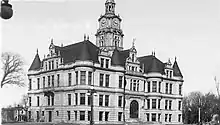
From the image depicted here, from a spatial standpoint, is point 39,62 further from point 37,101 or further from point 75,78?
point 75,78

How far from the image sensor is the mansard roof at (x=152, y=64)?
32972mm

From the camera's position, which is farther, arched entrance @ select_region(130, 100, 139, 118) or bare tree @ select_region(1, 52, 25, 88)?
arched entrance @ select_region(130, 100, 139, 118)

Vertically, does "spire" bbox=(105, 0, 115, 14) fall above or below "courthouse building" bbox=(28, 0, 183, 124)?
above

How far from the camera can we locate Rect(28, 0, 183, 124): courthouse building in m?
26.8

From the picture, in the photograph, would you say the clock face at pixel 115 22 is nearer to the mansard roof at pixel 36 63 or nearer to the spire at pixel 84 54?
the mansard roof at pixel 36 63

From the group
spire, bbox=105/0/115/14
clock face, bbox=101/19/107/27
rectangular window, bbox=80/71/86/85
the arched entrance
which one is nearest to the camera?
rectangular window, bbox=80/71/86/85

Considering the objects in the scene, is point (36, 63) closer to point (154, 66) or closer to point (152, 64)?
point (152, 64)

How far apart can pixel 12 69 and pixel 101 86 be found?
Result: 7670 mm

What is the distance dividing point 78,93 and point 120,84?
460cm

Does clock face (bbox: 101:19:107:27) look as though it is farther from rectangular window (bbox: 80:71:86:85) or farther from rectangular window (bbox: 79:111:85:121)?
rectangular window (bbox: 79:111:85:121)

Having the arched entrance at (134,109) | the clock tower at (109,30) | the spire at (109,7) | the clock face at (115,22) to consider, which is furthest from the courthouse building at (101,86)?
the spire at (109,7)

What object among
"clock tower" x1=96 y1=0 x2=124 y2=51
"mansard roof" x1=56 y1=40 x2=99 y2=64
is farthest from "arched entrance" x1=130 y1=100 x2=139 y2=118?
"clock tower" x1=96 y1=0 x2=124 y2=51

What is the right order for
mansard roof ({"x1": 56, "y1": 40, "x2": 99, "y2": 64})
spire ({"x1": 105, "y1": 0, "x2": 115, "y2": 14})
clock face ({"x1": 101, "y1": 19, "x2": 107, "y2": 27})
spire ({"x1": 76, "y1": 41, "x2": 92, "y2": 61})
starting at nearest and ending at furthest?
1. spire ({"x1": 76, "y1": 41, "x2": 92, "y2": 61})
2. mansard roof ({"x1": 56, "y1": 40, "x2": 99, "y2": 64})
3. spire ({"x1": 105, "y1": 0, "x2": 115, "y2": 14})
4. clock face ({"x1": 101, "y1": 19, "x2": 107, "y2": 27})

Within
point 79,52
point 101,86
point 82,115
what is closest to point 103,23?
point 79,52
